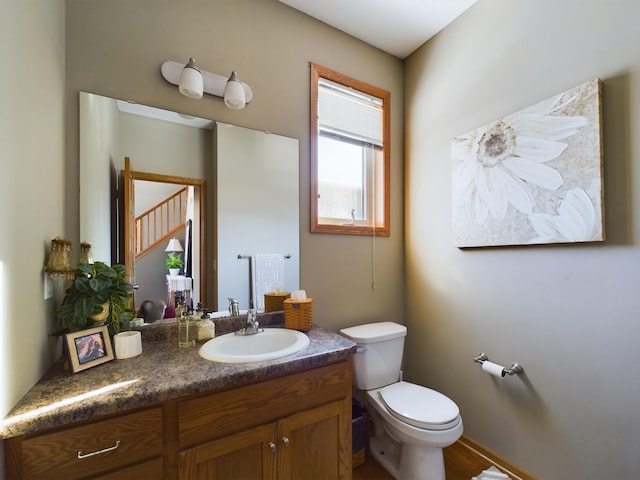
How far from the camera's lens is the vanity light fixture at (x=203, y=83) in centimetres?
129

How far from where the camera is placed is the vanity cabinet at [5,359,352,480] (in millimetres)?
776

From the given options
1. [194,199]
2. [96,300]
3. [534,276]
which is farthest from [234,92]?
[534,276]

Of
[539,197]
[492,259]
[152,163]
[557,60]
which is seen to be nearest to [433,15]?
[557,60]

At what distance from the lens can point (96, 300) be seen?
1.07 meters

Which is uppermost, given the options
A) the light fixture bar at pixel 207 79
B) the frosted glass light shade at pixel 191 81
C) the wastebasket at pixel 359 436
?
the light fixture bar at pixel 207 79

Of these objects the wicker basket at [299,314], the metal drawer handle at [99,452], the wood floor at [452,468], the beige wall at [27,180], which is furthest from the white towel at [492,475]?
the beige wall at [27,180]

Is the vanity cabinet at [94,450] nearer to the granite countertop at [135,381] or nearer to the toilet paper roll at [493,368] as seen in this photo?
the granite countertop at [135,381]

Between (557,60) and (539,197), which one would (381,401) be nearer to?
(539,197)

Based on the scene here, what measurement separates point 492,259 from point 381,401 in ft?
3.38

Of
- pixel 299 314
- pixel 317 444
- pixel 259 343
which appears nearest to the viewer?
pixel 317 444

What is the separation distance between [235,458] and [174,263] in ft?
2.95

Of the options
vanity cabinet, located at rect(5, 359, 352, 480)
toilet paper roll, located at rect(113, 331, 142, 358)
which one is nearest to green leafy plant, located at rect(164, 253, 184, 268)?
toilet paper roll, located at rect(113, 331, 142, 358)

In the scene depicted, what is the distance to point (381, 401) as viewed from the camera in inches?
62.0

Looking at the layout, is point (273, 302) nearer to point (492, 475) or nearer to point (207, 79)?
point (207, 79)
